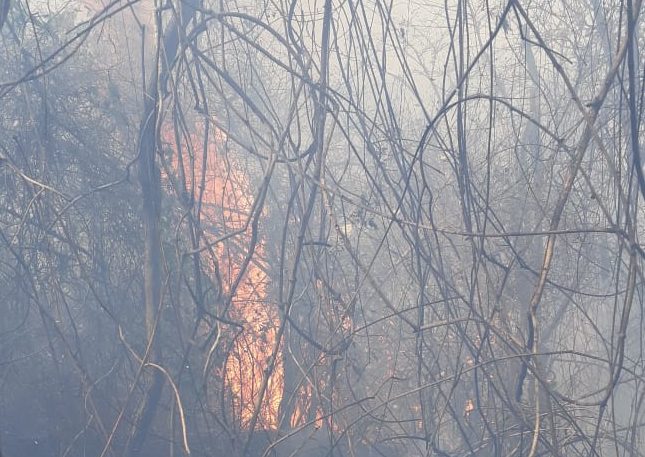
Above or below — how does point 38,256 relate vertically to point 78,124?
below

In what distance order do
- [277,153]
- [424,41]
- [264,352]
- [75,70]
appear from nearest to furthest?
[277,153] → [75,70] → [264,352] → [424,41]

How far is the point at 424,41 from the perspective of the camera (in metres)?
8.16

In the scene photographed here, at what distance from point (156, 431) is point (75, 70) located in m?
2.45

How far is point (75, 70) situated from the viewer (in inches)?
185

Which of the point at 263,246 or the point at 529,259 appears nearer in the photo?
the point at 529,259

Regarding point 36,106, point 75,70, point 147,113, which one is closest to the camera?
point 147,113

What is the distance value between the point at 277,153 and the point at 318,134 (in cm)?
25

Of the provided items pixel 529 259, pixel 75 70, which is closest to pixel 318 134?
pixel 75 70

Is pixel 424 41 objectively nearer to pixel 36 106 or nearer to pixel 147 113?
pixel 36 106

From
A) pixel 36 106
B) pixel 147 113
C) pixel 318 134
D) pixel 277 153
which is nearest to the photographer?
pixel 277 153

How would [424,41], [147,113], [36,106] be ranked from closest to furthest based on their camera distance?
1. [147,113]
2. [36,106]
3. [424,41]

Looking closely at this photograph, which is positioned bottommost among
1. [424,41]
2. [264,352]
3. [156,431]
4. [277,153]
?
[156,431]

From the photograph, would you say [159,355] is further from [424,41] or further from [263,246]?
[424,41]

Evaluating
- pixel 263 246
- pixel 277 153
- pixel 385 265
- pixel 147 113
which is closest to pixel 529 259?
pixel 385 265
